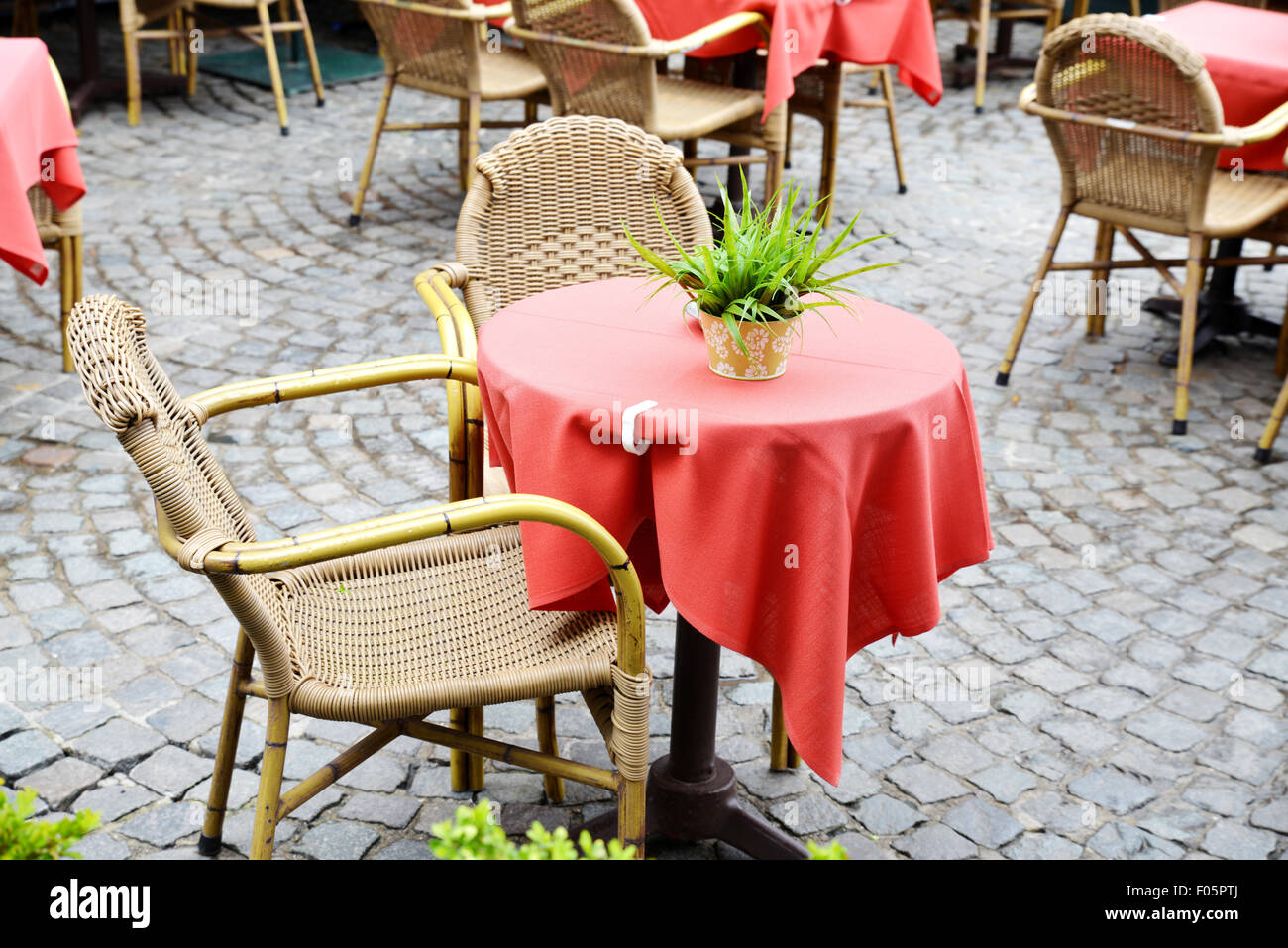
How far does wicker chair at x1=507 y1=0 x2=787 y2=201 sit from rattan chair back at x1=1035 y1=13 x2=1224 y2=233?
1.23 meters

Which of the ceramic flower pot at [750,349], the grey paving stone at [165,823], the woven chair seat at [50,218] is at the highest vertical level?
the ceramic flower pot at [750,349]

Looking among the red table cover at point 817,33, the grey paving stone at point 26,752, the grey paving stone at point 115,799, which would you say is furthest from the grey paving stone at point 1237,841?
the red table cover at point 817,33

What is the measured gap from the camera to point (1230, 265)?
4629mm

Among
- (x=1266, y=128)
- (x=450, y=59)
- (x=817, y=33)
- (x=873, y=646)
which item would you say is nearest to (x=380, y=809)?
(x=873, y=646)

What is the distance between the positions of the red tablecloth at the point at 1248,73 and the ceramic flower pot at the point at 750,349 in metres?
2.79

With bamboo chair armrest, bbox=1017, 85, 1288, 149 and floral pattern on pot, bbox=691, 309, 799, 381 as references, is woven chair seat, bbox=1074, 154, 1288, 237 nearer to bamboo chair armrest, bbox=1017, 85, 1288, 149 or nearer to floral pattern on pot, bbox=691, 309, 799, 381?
bamboo chair armrest, bbox=1017, 85, 1288, 149

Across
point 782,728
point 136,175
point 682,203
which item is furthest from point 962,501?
point 136,175

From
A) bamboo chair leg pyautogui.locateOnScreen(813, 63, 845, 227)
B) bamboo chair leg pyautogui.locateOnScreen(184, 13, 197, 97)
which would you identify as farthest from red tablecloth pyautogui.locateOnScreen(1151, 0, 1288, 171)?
bamboo chair leg pyautogui.locateOnScreen(184, 13, 197, 97)

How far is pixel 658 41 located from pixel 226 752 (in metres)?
3.31

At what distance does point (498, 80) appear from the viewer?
5.47 m

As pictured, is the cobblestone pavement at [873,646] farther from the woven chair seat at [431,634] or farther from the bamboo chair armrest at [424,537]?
the bamboo chair armrest at [424,537]

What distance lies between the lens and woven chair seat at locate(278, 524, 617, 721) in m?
2.02

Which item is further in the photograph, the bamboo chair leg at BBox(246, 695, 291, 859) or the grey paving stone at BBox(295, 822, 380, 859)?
the grey paving stone at BBox(295, 822, 380, 859)

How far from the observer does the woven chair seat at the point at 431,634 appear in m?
2.02
